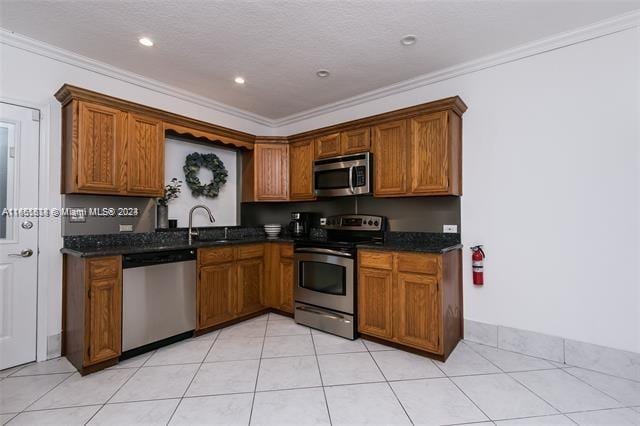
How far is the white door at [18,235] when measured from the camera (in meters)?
2.48

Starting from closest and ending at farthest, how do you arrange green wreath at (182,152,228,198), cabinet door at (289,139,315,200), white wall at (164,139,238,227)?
white wall at (164,139,238,227) → green wreath at (182,152,228,198) → cabinet door at (289,139,315,200)

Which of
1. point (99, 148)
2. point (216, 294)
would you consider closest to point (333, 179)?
point (216, 294)

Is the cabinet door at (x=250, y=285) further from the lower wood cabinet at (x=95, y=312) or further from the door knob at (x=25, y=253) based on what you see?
the door knob at (x=25, y=253)

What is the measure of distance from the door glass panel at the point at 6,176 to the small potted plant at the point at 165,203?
3.79 ft

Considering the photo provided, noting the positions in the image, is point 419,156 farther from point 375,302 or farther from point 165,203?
point 165,203

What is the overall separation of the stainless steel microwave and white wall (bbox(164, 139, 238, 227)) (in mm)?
1283

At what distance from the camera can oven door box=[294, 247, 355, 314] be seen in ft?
10.2

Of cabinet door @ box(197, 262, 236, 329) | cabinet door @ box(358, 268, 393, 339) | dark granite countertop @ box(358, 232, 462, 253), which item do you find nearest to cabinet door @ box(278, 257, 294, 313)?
cabinet door @ box(197, 262, 236, 329)

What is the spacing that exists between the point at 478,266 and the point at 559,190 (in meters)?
0.92

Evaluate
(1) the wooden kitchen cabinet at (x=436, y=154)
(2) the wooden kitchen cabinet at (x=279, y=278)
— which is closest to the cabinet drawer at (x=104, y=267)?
(2) the wooden kitchen cabinet at (x=279, y=278)

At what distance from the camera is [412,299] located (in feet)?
8.93

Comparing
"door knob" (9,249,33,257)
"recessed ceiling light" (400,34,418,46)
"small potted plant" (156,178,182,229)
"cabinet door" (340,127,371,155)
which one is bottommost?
"door knob" (9,249,33,257)

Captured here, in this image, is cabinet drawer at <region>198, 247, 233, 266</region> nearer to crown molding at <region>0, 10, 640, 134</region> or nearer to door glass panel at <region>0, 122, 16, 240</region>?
door glass panel at <region>0, 122, 16, 240</region>

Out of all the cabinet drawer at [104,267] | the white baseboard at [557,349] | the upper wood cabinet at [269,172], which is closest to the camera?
the white baseboard at [557,349]
